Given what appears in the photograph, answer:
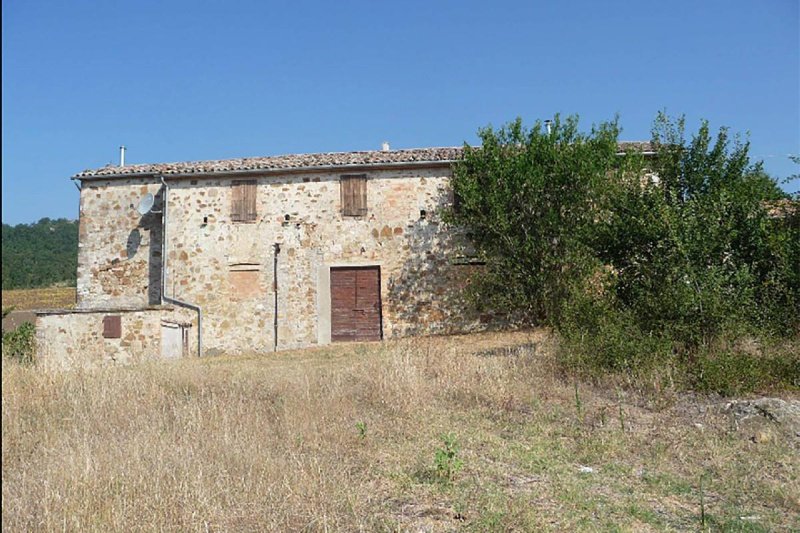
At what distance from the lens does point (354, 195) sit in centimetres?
1658

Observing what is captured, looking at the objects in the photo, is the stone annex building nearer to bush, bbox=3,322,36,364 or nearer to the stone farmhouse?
the stone farmhouse

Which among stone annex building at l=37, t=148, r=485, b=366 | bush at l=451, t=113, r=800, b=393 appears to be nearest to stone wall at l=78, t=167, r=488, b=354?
stone annex building at l=37, t=148, r=485, b=366

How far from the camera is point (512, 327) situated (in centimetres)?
1593

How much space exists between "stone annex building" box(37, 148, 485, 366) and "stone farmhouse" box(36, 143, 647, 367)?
26mm

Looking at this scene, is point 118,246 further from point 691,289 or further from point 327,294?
point 691,289

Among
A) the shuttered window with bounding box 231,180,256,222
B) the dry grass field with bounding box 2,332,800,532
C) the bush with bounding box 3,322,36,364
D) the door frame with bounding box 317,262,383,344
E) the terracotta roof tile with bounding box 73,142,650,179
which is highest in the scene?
the terracotta roof tile with bounding box 73,142,650,179

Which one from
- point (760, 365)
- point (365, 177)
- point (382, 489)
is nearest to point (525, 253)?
point (365, 177)

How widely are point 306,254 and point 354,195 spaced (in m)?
1.99

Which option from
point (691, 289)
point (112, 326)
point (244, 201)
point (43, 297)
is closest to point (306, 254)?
point (244, 201)

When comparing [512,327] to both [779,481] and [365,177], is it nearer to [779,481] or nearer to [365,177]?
[365,177]

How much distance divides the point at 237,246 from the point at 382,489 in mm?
12886

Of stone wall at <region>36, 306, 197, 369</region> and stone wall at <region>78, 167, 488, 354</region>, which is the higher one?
stone wall at <region>78, 167, 488, 354</region>

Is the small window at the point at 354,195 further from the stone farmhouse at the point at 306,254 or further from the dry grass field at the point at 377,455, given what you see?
the dry grass field at the point at 377,455

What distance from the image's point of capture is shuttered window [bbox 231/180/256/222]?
16.7 metres
